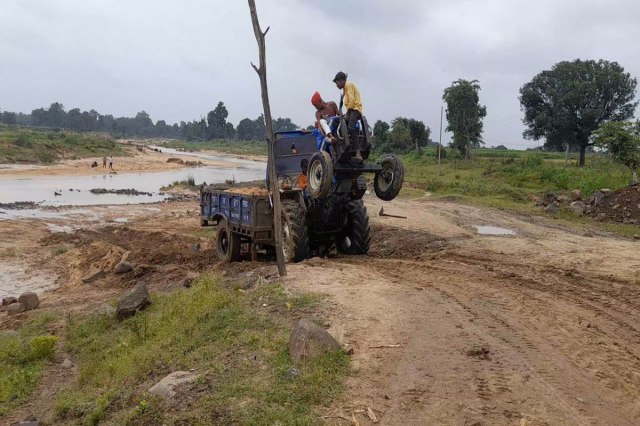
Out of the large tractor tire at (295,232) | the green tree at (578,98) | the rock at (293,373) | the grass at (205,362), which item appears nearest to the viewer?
the grass at (205,362)

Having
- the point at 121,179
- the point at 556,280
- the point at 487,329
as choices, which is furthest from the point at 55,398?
the point at 121,179

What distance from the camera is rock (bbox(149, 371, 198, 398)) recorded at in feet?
18.2

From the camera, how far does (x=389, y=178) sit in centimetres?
1102

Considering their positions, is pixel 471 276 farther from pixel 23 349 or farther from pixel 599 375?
pixel 23 349

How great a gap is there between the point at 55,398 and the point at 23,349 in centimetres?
168

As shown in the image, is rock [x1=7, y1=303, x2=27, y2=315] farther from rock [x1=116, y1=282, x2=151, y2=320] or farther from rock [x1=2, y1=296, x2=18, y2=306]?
rock [x1=116, y1=282, x2=151, y2=320]

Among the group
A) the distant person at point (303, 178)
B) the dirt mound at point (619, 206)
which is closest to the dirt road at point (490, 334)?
the distant person at point (303, 178)

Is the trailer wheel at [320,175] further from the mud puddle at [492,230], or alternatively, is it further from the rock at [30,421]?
the mud puddle at [492,230]

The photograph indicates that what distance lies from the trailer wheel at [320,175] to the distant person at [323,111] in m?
0.51

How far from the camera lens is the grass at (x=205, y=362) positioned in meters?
5.05

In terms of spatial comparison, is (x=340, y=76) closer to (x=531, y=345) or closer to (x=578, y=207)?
(x=531, y=345)

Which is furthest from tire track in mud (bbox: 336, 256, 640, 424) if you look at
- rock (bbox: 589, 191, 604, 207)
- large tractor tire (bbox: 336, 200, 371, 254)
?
rock (bbox: 589, 191, 604, 207)

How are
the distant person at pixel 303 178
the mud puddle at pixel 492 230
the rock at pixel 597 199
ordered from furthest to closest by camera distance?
the rock at pixel 597 199, the mud puddle at pixel 492 230, the distant person at pixel 303 178

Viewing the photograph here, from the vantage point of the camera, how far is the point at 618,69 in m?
42.3
